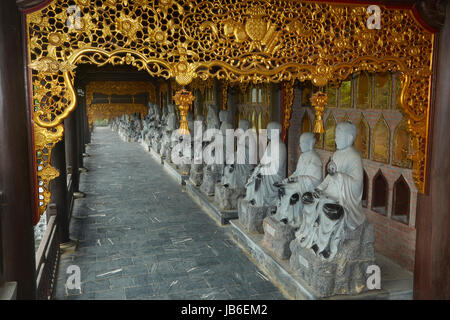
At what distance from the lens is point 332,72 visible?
429 centimetres

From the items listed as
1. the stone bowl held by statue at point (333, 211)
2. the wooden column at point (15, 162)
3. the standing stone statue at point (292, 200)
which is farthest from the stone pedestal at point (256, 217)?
the wooden column at point (15, 162)

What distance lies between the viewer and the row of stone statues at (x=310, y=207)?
190 inches

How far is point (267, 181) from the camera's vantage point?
23.3ft

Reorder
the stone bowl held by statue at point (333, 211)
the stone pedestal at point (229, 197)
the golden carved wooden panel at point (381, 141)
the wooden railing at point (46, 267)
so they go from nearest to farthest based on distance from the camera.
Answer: the wooden railing at point (46, 267) < the stone bowl held by statue at point (333, 211) < the golden carved wooden panel at point (381, 141) < the stone pedestal at point (229, 197)

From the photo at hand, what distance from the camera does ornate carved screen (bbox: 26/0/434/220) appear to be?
3596mm

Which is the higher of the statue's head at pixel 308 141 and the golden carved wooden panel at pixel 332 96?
the golden carved wooden panel at pixel 332 96

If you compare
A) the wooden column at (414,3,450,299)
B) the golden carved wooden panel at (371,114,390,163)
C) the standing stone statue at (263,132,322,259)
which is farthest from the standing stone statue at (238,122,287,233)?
the wooden column at (414,3,450,299)

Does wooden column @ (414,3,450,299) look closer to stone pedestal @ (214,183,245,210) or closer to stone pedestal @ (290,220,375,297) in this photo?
stone pedestal @ (290,220,375,297)

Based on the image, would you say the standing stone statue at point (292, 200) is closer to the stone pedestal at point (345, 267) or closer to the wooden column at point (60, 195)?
the stone pedestal at point (345, 267)

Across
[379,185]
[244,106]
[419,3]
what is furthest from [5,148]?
[244,106]

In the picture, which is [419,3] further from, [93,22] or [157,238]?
[157,238]

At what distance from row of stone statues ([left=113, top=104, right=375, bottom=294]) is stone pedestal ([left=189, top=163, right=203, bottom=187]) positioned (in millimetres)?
2314

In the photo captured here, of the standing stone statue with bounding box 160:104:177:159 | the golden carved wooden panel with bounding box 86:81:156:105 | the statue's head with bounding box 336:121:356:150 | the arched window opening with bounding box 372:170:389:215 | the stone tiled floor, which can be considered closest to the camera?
the statue's head with bounding box 336:121:356:150

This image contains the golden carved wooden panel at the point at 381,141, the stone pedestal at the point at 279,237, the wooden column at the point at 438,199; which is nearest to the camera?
the wooden column at the point at 438,199
